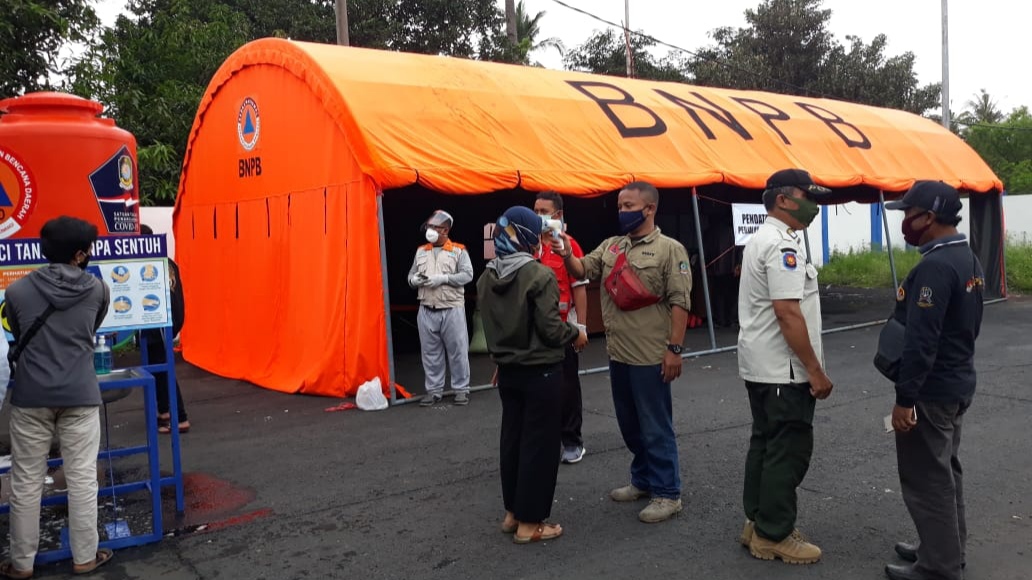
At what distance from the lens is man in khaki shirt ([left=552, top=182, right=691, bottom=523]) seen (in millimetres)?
4324

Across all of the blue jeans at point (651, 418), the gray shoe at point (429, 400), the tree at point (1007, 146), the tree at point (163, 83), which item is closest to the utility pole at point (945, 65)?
the tree at point (1007, 146)

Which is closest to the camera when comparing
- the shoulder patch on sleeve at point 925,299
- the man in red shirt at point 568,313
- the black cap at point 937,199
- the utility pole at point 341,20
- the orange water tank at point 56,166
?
the shoulder patch on sleeve at point 925,299

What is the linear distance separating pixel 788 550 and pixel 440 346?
177 inches

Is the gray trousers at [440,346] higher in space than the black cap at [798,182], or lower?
lower

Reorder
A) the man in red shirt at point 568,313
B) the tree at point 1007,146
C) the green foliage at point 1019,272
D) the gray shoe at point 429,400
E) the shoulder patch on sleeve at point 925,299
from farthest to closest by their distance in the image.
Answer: the tree at point 1007,146
the green foliage at point 1019,272
the gray shoe at point 429,400
the man in red shirt at point 568,313
the shoulder patch on sleeve at point 925,299

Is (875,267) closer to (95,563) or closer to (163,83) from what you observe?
(163,83)

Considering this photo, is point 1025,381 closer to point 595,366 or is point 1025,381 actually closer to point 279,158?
point 595,366

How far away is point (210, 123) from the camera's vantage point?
35.3ft

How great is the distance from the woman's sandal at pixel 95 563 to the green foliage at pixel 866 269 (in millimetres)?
19291

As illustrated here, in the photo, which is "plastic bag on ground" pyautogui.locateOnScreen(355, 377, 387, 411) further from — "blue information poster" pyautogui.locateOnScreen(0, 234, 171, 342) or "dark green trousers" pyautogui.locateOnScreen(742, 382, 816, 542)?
→ "dark green trousers" pyautogui.locateOnScreen(742, 382, 816, 542)

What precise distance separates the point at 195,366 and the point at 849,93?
24.5 meters

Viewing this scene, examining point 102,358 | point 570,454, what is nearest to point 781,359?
point 570,454

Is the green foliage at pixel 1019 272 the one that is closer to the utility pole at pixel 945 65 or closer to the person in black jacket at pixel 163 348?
the utility pole at pixel 945 65

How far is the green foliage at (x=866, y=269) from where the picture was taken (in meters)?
20.3
